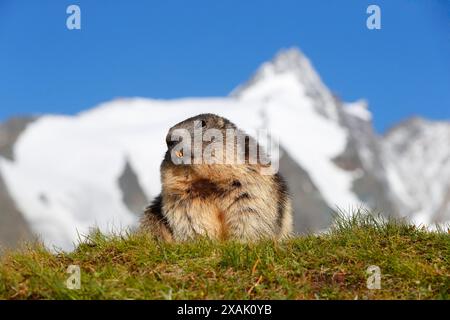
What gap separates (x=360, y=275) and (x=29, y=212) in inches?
7561

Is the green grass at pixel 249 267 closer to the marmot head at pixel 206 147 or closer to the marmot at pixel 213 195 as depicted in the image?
the marmot at pixel 213 195

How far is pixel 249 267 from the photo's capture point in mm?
10016

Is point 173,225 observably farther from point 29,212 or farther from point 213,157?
point 29,212

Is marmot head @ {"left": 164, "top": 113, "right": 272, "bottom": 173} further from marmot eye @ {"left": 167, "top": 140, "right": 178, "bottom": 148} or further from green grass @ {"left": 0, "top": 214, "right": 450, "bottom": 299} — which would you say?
green grass @ {"left": 0, "top": 214, "right": 450, "bottom": 299}

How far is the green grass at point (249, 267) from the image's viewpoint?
9.22 m

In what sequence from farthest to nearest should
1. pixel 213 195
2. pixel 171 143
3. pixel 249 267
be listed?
pixel 213 195 → pixel 171 143 → pixel 249 267

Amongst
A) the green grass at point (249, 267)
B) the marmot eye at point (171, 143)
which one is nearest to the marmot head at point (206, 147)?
the marmot eye at point (171, 143)

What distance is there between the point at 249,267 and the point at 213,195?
2865mm

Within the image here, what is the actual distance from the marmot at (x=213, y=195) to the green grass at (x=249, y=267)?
1.24m

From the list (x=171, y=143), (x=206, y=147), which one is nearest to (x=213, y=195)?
(x=206, y=147)

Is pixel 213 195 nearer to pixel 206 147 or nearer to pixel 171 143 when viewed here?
pixel 206 147

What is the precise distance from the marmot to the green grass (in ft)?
4.08
